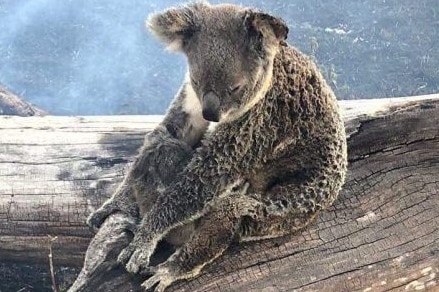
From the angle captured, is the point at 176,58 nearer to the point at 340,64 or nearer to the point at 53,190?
the point at 340,64

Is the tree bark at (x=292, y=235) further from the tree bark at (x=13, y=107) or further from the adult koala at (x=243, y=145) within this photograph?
the tree bark at (x=13, y=107)

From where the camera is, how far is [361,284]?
11.0 ft

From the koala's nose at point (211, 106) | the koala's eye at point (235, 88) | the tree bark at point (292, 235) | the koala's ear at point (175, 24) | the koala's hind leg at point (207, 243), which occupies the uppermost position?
the koala's ear at point (175, 24)

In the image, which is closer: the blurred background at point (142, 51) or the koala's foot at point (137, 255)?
the koala's foot at point (137, 255)

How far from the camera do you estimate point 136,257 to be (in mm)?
3152

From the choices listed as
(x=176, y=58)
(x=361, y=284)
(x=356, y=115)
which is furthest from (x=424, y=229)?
(x=176, y=58)

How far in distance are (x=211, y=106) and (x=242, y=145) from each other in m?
0.32

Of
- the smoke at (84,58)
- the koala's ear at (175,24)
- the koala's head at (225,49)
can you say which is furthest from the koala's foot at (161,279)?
the smoke at (84,58)

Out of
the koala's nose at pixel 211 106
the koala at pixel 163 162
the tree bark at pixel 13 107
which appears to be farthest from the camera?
the tree bark at pixel 13 107

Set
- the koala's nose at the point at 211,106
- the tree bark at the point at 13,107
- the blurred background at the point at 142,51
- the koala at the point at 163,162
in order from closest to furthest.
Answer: the koala's nose at the point at 211,106
the koala at the point at 163,162
the tree bark at the point at 13,107
the blurred background at the point at 142,51

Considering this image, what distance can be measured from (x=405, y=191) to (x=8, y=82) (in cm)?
583

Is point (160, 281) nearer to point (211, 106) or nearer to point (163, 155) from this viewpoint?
point (163, 155)

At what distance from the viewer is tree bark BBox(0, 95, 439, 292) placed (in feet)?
10.7

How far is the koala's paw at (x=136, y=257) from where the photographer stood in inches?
124
